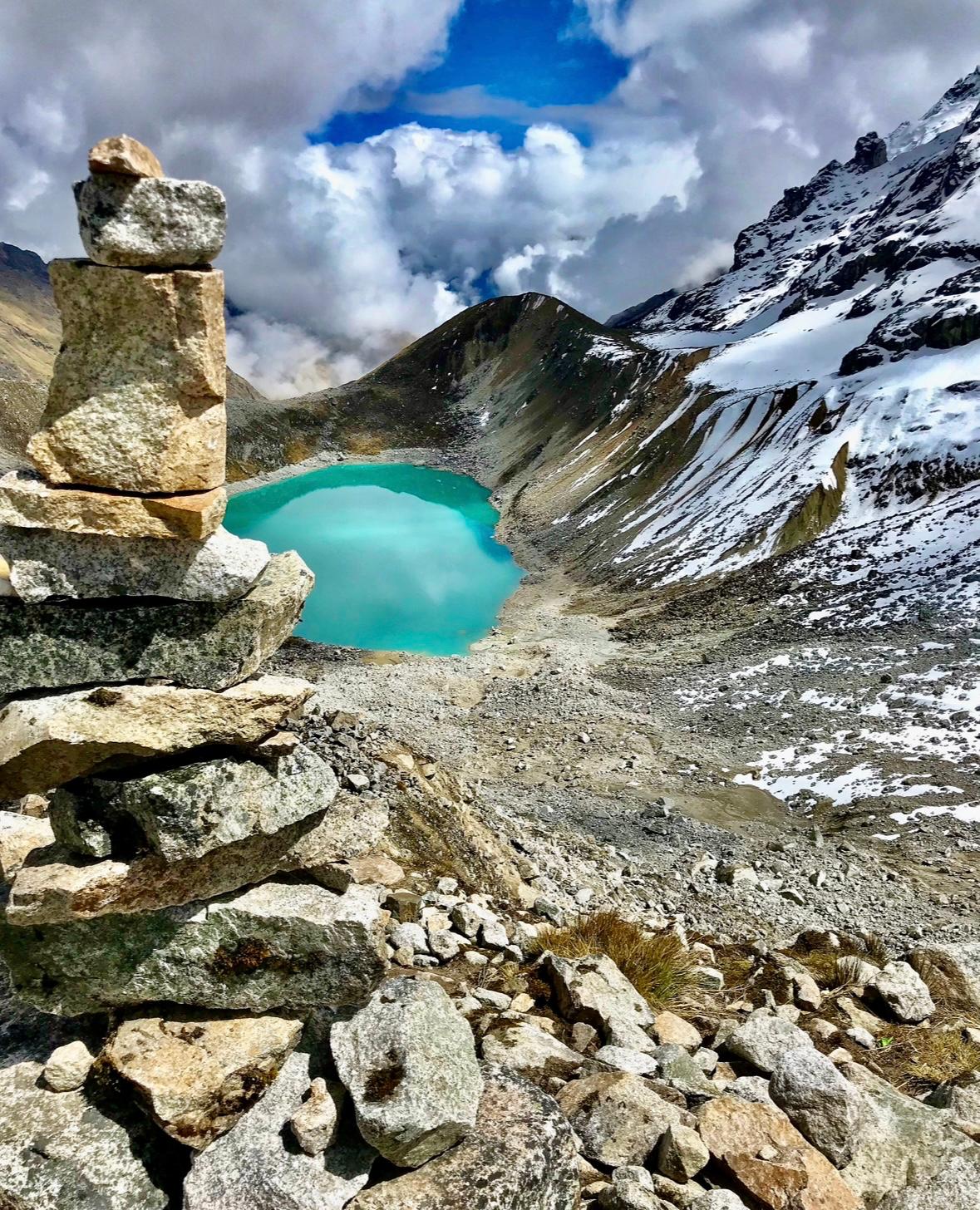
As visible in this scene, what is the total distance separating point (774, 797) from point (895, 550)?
20.0 metres

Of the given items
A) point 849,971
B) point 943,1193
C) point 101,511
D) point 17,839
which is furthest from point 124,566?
point 849,971

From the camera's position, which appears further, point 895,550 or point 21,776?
point 895,550

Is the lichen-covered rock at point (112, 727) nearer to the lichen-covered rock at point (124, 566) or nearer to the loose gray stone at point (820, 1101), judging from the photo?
the lichen-covered rock at point (124, 566)

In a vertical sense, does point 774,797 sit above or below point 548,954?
above

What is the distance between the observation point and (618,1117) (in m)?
5.91

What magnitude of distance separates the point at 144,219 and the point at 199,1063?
6.25 metres

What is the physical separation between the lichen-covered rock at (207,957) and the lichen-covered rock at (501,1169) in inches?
52.5

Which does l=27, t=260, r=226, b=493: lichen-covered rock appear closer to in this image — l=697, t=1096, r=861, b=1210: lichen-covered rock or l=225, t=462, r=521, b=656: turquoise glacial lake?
l=697, t=1096, r=861, b=1210: lichen-covered rock

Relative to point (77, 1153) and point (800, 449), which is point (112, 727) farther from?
point (800, 449)

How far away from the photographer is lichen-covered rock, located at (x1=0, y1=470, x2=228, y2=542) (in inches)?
210

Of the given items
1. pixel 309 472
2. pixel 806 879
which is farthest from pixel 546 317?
pixel 806 879

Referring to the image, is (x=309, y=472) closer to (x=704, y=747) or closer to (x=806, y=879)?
(x=704, y=747)

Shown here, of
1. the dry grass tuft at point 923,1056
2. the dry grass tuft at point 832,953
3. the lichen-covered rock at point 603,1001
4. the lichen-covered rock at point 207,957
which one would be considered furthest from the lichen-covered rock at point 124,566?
the dry grass tuft at point 832,953

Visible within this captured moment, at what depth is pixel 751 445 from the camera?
174ft
